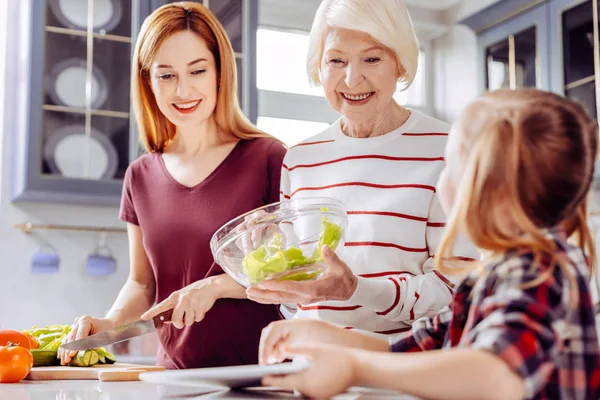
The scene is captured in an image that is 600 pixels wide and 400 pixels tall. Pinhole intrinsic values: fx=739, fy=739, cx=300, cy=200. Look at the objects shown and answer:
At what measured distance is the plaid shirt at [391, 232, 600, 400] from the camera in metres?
0.60

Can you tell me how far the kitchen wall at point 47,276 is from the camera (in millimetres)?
3316

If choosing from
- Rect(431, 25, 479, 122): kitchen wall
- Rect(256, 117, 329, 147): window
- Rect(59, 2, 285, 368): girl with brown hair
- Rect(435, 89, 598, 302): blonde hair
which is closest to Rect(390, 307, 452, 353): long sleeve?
Rect(435, 89, 598, 302): blonde hair

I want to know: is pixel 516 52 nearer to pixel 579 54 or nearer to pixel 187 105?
pixel 579 54

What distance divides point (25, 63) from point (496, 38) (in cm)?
231

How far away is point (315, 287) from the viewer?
106 cm

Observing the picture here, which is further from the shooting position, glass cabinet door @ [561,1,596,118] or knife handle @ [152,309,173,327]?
glass cabinet door @ [561,1,596,118]

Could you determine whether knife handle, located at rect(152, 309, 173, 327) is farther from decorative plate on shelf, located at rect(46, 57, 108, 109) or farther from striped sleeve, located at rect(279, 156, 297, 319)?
decorative plate on shelf, located at rect(46, 57, 108, 109)

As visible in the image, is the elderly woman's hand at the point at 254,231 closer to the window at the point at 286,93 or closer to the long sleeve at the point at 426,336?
the long sleeve at the point at 426,336

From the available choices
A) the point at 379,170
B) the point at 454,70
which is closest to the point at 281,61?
the point at 454,70

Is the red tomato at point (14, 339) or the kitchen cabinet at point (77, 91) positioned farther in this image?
the kitchen cabinet at point (77, 91)

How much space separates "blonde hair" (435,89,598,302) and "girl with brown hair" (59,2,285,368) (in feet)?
2.69

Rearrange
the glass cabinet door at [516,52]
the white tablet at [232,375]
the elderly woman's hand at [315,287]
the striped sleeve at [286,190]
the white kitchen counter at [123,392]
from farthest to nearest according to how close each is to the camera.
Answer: the glass cabinet door at [516,52] → the striped sleeve at [286,190] → the elderly woman's hand at [315,287] → the white kitchen counter at [123,392] → the white tablet at [232,375]

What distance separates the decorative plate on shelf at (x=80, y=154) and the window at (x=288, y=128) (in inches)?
43.5

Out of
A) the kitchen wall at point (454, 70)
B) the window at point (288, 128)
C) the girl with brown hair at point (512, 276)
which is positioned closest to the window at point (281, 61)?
the window at point (288, 128)
